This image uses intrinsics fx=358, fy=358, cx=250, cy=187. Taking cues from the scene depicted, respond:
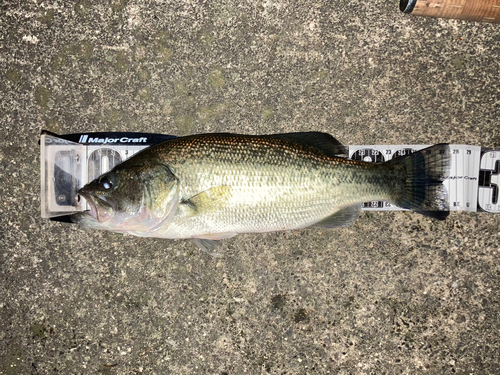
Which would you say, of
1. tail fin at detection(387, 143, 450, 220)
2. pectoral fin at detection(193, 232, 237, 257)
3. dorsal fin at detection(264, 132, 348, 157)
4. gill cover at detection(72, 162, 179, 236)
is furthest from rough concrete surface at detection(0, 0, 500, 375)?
gill cover at detection(72, 162, 179, 236)

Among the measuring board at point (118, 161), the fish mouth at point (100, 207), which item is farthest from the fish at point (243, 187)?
the measuring board at point (118, 161)

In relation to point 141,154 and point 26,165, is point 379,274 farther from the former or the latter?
point 26,165

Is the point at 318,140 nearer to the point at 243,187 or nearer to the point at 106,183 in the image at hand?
the point at 243,187

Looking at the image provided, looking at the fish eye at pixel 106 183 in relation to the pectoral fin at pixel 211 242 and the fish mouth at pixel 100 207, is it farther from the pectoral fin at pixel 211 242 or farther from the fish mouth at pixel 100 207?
the pectoral fin at pixel 211 242

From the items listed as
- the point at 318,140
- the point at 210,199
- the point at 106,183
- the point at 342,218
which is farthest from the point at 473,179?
the point at 106,183

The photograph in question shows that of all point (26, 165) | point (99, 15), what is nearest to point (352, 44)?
point (99, 15)

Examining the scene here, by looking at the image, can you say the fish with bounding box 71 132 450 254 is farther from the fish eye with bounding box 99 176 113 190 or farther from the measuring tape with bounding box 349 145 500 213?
the measuring tape with bounding box 349 145 500 213

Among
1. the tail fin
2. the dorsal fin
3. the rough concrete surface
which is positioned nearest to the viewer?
the tail fin
